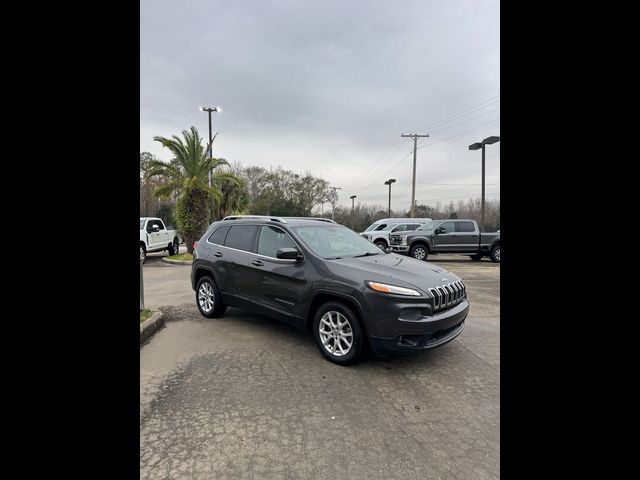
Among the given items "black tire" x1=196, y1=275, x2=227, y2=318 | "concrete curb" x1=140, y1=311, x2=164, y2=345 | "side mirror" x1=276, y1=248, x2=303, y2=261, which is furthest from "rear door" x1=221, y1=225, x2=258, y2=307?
"concrete curb" x1=140, y1=311, x2=164, y2=345

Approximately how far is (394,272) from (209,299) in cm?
333

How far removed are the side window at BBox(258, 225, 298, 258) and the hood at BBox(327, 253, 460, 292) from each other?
0.83 m

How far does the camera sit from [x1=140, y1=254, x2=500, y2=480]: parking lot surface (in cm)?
215

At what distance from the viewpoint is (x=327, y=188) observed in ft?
151

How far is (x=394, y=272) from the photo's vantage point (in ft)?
11.9

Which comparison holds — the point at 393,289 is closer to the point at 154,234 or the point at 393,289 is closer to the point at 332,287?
the point at 332,287

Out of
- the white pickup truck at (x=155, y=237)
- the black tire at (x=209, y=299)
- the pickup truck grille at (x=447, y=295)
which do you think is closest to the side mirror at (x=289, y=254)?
the pickup truck grille at (x=447, y=295)

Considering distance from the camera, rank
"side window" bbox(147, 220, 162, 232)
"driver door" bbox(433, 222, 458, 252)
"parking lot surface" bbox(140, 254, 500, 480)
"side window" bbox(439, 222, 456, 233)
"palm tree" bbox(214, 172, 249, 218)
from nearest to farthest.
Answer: "parking lot surface" bbox(140, 254, 500, 480), "side window" bbox(147, 220, 162, 232), "driver door" bbox(433, 222, 458, 252), "side window" bbox(439, 222, 456, 233), "palm tree" bbox(214, 172, 249, 218)

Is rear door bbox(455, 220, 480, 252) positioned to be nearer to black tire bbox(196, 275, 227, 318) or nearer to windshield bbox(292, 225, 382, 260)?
windshield bbox(292, 225, 382, 260)

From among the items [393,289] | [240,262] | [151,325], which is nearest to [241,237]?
[240,262]

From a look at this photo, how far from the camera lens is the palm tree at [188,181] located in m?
14.9

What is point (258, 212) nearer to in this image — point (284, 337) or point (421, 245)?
point (421, 245)

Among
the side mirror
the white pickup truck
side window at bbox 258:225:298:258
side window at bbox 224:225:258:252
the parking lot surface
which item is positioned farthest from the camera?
the white pickup truck
